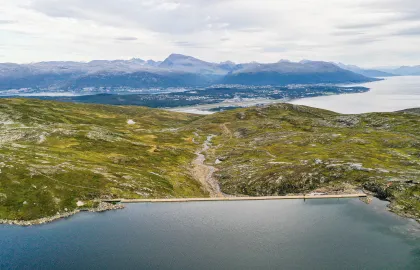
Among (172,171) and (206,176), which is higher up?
(172,171)

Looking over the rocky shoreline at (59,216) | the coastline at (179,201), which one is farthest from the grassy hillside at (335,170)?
the rocky shoreline at (59,216)

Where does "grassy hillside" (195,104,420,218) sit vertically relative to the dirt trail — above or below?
above

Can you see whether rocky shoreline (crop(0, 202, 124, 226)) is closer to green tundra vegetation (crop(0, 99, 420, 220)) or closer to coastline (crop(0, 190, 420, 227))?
coastline (crop(0, 190, 420, 227))

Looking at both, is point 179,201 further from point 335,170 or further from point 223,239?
point 335,170

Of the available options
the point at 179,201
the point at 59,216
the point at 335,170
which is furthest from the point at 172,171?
the point at 335,170

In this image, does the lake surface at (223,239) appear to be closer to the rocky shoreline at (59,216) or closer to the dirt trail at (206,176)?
the rocky shoreline at (59,216)

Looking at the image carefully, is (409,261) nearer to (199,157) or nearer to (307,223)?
(307,223)

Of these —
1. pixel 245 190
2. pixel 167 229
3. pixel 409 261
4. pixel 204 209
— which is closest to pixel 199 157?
pixel 245 190

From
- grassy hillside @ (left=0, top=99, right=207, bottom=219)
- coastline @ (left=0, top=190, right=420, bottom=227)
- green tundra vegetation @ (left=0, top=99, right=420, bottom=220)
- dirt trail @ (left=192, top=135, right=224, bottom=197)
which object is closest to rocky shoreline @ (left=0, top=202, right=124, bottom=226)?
coastline @ (left=0, top=190, right=420, bottom=227)
